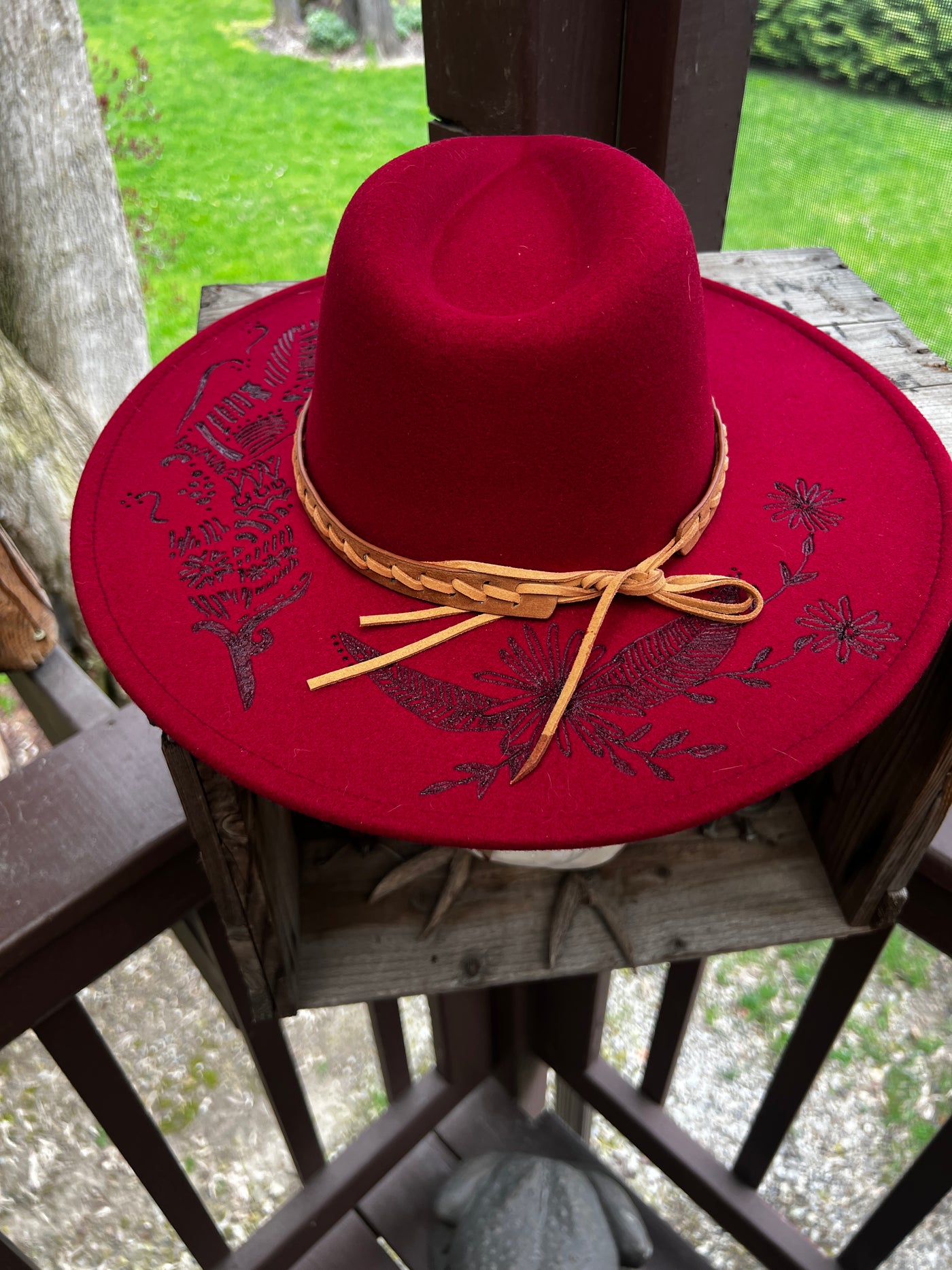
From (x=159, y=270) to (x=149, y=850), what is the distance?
3.69 meters

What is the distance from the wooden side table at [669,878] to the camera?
791 millimetres

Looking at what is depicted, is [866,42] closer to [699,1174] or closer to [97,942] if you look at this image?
[97,942]

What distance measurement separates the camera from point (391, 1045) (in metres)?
1.78

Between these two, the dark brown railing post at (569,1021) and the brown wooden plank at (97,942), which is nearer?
the brown wooden plank at (97,942)

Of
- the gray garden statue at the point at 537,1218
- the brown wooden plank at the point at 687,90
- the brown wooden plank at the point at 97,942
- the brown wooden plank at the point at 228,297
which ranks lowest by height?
the gray garden statue at the point at 537,1218

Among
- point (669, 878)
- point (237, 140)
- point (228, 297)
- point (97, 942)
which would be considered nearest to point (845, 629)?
point (669, 878)

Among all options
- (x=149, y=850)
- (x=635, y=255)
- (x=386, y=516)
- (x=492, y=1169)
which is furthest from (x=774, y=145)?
(x=492, y=1169)

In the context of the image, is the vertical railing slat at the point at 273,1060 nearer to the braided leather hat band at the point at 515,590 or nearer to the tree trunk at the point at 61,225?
the braided leather hat band at the point at 515,590

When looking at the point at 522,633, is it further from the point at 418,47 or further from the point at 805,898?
the point at 418,47

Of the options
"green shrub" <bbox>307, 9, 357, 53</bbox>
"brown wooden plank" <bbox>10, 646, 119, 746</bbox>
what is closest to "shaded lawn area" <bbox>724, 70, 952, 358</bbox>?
"brown wooden plank" <bbox>10, 646, 119, 746</bbox>

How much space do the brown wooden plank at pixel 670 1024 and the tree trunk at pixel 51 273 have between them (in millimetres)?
1718

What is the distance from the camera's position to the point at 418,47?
5184 mm

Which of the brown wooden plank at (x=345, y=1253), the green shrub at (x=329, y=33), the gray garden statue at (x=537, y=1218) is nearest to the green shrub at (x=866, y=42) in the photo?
the gray garden statue at (x=537, y=1218)

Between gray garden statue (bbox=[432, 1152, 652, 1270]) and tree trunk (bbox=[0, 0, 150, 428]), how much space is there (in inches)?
85.6
